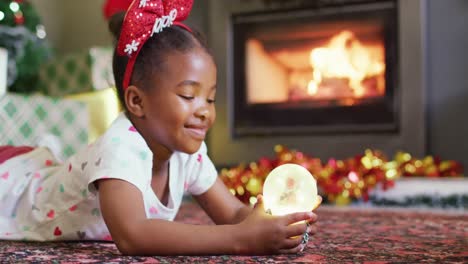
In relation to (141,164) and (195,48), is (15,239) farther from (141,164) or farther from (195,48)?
(195,48)

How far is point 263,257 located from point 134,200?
0.20 m

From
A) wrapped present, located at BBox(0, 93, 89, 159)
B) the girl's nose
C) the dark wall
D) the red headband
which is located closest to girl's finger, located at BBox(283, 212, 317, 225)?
the girl's nose

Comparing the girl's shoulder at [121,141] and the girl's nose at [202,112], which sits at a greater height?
the girl's nose at [202,112]

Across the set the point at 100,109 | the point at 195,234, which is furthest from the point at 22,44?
the point at 195,234

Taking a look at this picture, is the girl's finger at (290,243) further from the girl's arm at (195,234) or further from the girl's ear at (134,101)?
the girl's ear at (134,101)

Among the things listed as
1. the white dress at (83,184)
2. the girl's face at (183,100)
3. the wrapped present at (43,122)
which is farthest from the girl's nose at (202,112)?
the wrapped present at (43,122)

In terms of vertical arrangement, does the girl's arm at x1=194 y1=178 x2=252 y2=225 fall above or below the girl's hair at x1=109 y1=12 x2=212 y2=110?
below

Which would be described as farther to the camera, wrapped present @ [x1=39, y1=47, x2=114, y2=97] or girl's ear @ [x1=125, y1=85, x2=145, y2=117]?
wrapped present @ [x1=39, y1=47, x2=114, y2=97]

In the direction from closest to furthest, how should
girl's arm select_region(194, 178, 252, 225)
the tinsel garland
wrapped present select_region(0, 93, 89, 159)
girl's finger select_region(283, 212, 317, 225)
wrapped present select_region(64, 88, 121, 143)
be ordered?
girl's finger select_region(283, 212, 317, 225) < girl's arm select_region(194, 178, 252, 225) < wrapped present select_region(0, 93, 89, 159) < the tinsel garland < wrapped present select_region(64, 88, 121, 143)

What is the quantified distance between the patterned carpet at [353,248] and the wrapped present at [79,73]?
1269mm

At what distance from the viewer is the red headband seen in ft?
3.26

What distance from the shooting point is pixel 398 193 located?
2.05 metres

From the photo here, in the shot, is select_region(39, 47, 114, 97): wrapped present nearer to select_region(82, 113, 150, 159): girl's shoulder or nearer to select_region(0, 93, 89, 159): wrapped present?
select_region(0, 93, 89, 159): wrapped present

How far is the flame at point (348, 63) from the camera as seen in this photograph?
249 centimetres
